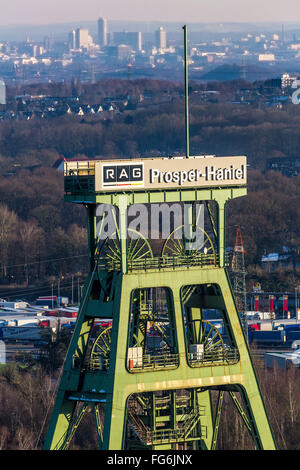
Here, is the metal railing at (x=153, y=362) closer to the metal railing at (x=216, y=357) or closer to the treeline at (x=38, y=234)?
the metal railing at (x=216, y=357)

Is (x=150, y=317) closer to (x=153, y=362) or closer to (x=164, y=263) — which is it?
(x=164, y=263)

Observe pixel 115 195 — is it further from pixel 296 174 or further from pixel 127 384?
→ pixel 296 174

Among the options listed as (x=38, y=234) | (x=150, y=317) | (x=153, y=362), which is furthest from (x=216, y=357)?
(x=38, y=234)

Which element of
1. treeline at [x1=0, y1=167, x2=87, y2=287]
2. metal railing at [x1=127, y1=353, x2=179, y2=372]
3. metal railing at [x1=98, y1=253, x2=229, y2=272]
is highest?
treeline at [x1=0, y1=167, x2=87, y2=287]

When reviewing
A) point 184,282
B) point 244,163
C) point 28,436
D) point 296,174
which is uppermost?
point 296,174

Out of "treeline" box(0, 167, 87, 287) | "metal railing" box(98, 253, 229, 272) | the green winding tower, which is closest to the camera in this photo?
the green winding tower

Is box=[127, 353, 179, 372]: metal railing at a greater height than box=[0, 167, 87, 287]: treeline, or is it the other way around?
box=[0, 167, 87, 287]: treeline

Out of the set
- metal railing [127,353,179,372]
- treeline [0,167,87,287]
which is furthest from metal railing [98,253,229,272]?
treeline [0,167,87,287]

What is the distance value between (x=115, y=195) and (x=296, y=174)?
526ft

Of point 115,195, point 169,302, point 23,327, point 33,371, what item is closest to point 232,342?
point 169,302

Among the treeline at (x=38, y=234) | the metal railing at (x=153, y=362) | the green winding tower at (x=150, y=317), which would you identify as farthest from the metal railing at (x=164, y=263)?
the treeline at (x=38, y=234)

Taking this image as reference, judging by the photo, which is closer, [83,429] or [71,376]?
[71,376]

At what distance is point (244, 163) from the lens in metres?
39.4

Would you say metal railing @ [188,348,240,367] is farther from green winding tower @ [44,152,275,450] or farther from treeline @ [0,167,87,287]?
treeline @ [0,167,87,287]
